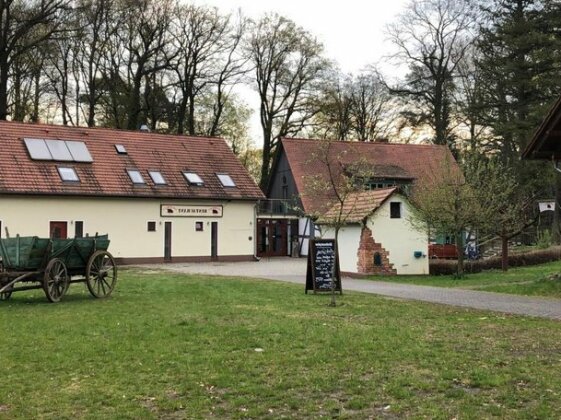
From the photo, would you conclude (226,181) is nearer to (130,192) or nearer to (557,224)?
(130,192)

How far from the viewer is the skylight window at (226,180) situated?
111 ft

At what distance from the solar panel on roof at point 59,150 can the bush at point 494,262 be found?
17.1 metres

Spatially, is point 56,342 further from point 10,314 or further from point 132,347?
point 10,314

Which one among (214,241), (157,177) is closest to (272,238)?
(214,241)

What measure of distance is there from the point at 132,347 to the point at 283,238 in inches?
1281

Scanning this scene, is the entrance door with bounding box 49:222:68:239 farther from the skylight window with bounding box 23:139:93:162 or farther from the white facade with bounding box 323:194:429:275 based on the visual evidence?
the white facade with bounding box 323:194:429:275

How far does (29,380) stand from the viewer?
6973 mm

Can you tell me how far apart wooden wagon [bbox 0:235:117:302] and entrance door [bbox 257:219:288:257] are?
24729 mm

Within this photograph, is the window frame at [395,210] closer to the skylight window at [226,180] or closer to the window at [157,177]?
the skylight window at [226,180]

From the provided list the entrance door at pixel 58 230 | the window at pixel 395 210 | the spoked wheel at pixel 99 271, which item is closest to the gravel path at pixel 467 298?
the window at pixel 395 210

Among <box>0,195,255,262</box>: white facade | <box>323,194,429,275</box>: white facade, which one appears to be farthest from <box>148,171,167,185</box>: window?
<box>323,194,429,275</box>: white facade

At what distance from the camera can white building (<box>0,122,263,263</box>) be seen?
1136 inches

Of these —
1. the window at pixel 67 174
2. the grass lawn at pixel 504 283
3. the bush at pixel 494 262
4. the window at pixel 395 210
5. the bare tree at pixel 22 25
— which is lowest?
the grass lawn at pixel 504 283

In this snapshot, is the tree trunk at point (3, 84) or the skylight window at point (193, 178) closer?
the skylight window at point (193, 178)
